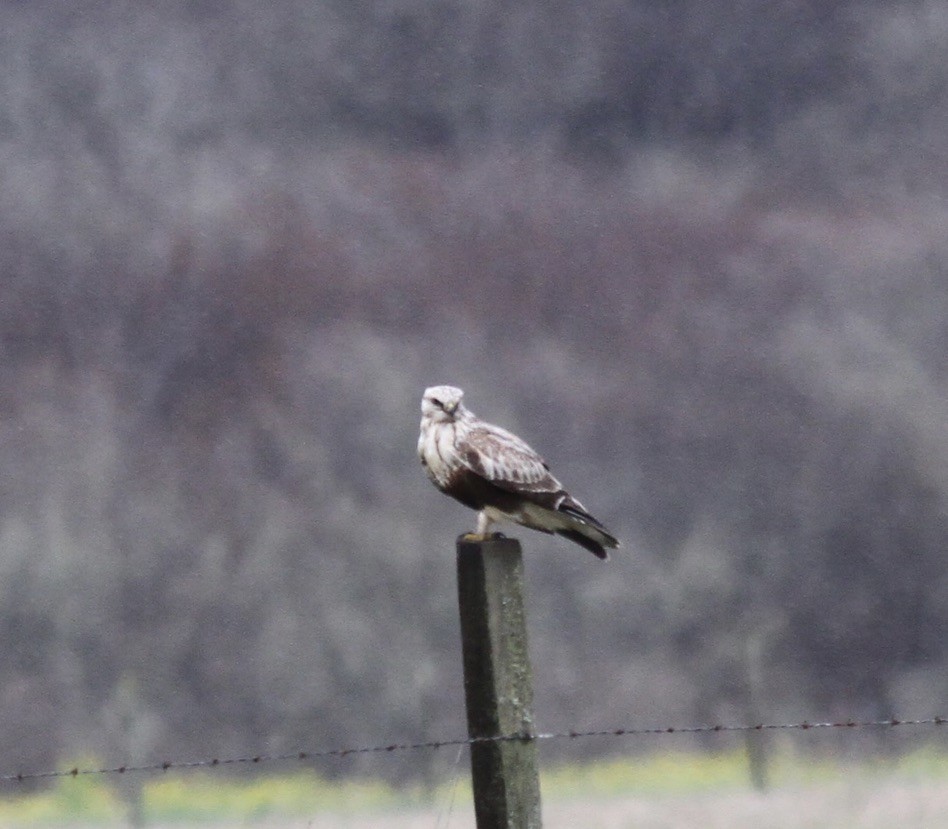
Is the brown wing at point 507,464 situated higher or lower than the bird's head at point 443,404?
lower

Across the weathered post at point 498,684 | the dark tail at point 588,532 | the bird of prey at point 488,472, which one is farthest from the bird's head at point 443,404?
the weathered post at point 498,684

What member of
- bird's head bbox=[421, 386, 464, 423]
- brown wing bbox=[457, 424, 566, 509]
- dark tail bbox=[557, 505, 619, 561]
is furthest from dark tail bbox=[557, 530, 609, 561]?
bird's head bbox=[421, 386, 464, 423]

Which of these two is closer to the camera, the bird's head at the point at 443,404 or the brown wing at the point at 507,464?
the brown wing at the point at 507,464

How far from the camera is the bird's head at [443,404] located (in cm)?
396

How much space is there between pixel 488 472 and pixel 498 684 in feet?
2.84

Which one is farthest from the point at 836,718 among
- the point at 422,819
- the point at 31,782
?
the point at 31,782

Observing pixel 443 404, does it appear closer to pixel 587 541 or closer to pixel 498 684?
pixel 587 541

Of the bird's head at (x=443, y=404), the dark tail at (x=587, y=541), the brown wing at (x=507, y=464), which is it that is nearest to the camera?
the brown wing at (x=507, y=464)

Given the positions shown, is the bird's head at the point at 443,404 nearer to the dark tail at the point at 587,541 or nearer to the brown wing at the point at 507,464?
the brown wing at the point at 507,464

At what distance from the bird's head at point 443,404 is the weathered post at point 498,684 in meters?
0.85

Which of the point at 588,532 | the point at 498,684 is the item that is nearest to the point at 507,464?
the point at 588,532

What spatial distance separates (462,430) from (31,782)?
2964 millimetres

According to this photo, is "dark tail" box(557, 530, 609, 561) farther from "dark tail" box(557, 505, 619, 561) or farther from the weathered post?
the weathered post

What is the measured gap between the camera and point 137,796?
5.79m
